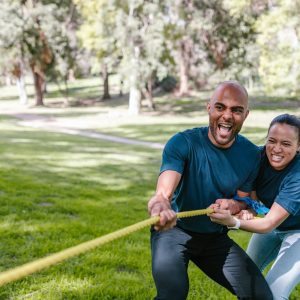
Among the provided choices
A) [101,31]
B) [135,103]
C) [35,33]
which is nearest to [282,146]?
[135,103]

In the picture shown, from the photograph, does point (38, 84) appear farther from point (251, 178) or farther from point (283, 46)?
point (251, 178)

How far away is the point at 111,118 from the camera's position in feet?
88.3

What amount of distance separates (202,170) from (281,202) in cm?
56

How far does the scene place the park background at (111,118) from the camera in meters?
4.60

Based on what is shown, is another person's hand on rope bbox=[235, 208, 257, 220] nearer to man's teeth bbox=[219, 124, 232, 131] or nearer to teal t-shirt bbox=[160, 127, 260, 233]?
teal t-shirt bbox=[160, 127, 260, 233]

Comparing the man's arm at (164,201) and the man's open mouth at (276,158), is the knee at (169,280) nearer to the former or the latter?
the man's arm at (164,201)

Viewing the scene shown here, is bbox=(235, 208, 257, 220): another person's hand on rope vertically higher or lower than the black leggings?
higher

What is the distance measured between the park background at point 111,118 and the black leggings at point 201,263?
3.65 feet

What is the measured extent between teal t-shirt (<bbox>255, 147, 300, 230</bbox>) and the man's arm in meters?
0.73

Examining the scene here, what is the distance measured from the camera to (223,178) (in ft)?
9.71

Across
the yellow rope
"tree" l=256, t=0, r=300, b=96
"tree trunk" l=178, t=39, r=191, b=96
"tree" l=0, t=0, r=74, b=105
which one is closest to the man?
the yellow rope

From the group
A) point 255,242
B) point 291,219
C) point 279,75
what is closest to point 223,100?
point 291,219

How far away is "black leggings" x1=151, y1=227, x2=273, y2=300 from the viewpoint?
272 centimetres

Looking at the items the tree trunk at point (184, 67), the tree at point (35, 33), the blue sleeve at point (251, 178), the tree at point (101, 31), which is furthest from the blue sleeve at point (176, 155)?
the tree trunk at point (184, 67)
